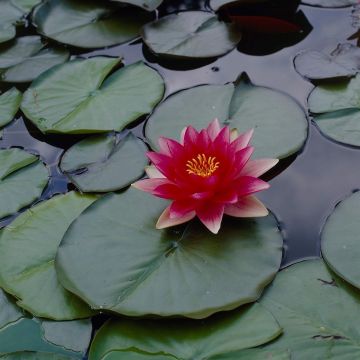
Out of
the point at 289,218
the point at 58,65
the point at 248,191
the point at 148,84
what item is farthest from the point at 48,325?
the point at 58,65

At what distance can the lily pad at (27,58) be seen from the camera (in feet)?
9.47

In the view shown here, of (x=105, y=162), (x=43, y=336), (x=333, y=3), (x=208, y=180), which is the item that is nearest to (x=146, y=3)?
(x=333, y=3)

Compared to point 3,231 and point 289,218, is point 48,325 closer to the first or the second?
point 3,231

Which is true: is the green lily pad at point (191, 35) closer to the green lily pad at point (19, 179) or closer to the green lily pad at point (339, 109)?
the green lily pad at point (339, 109)

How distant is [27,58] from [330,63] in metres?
1.59

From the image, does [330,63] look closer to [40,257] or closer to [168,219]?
[168,219]

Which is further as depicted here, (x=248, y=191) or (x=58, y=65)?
(x=58, y=65)

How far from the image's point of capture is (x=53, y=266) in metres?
1.94

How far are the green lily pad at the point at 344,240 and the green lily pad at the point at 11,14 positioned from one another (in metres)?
2.12

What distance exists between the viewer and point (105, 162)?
2.29 metres

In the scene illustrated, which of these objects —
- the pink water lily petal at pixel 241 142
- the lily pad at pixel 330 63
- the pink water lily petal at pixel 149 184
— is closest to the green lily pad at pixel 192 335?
the pink water lily petal at pixel 149 184

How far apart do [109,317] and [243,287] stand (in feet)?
1.46

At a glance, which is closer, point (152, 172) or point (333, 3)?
point (152, 172)

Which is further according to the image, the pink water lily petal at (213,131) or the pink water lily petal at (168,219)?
the pink water lily petal at (213,131)
